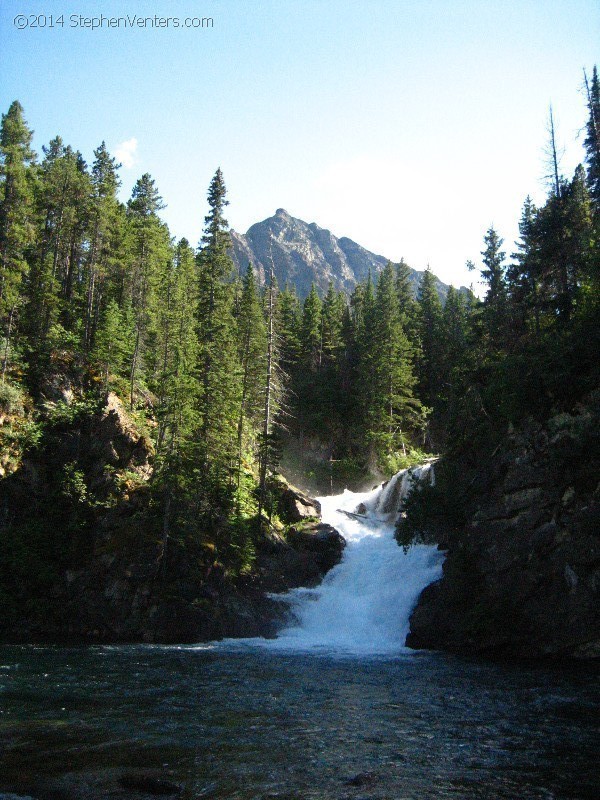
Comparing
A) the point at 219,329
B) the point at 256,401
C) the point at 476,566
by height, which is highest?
the point at 219,329

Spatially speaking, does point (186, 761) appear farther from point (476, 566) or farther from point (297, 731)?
point (476, 566)

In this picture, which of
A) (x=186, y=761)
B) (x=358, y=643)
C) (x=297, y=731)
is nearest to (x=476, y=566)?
(x=358, y=643)

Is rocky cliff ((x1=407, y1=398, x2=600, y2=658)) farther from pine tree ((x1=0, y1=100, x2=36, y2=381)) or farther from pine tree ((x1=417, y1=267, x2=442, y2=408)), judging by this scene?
pine tree ((x1=417, y1=267, x2=442, y2=408))

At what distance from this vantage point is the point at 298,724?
13.2 m

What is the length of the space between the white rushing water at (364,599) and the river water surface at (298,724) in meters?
2.41

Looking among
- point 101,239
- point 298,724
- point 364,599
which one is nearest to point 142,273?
point 101,239

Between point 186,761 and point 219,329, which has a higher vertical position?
point 219,329

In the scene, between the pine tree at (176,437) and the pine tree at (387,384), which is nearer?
the pine tree at (176,437)

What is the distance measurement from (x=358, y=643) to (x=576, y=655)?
9896 millimetres

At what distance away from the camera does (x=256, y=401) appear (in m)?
44.5

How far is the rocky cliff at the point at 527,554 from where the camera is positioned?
819 inches

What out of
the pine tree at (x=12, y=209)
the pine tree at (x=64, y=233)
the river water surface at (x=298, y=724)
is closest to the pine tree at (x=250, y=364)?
the pine tree at (x=64, y=233)

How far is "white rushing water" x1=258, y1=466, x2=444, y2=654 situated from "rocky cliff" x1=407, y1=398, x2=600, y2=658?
230cm

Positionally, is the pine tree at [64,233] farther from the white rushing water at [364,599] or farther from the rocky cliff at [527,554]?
the rocky cliff at [527,554]
